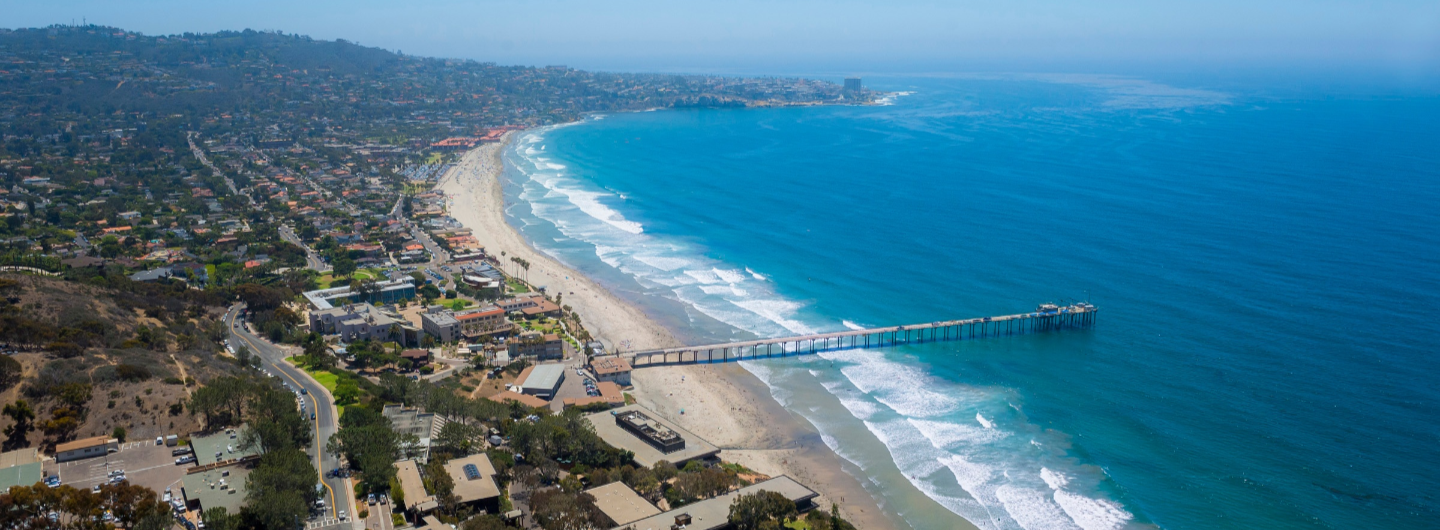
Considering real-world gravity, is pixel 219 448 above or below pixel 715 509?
above

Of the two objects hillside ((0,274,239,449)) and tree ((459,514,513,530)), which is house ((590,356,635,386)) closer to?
hillside ((0,274,239,449))

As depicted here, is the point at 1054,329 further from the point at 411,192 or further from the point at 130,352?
the point at 411,192

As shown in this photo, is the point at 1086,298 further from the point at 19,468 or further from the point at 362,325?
the point at 19,468

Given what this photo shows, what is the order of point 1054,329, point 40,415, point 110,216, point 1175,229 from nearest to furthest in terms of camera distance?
point 40,415 < point 1054,329 < point 1175,229 < point 110,216

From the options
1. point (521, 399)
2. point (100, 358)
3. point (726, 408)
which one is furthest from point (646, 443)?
point (100, 358)

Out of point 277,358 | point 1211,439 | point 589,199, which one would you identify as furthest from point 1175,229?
point 277,358
